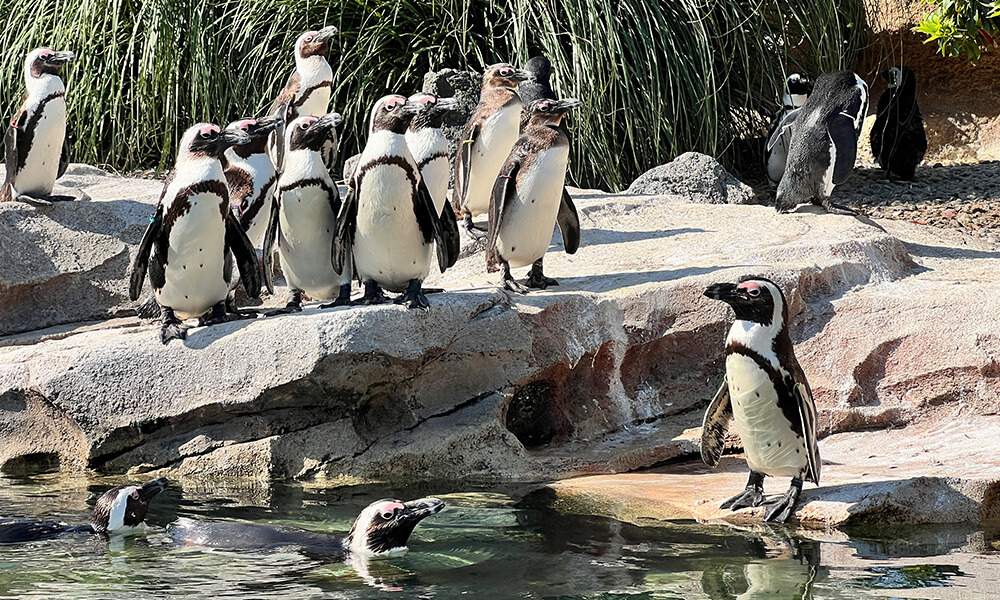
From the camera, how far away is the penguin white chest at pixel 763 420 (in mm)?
4246

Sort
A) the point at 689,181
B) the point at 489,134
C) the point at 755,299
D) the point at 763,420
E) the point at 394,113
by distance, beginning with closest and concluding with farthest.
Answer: the point at 755,299
the point at 763,420
the point at 394,113
the point at 489,134
the point at 689,181

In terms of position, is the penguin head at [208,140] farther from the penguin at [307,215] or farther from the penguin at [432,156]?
the penguin at [432,156]

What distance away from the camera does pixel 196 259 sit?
5168 millimetres

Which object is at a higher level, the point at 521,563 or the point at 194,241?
the point at 194,241

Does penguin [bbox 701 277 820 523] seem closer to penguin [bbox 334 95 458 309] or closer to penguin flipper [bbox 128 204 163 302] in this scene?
penguin [bbox 334 95 458 309]

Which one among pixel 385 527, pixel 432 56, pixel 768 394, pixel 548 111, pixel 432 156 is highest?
pixel 432 56

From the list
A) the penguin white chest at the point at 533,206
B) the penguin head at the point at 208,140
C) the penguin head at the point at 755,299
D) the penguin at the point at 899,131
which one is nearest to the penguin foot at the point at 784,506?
the penguin head at the point at 755,299

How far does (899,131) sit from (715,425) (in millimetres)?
6342

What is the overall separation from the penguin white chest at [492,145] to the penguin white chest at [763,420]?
3018 mm

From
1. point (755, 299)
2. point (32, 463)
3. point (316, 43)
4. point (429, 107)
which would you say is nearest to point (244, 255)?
point (429, 107)

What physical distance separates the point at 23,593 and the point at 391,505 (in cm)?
111

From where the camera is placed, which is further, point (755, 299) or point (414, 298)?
point (414, 298)

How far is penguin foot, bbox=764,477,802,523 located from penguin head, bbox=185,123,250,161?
2586 millimetres

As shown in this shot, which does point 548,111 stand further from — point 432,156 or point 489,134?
point 489,134
